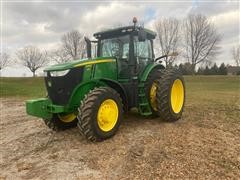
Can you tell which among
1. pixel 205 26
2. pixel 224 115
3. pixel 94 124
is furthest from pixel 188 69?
pixel 94 124

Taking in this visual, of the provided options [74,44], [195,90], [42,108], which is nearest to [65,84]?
[42,108]

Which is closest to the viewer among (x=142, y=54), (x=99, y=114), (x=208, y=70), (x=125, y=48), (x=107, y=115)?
(x=99, y=114)

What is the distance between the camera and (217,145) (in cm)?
551

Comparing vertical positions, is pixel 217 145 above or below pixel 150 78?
below

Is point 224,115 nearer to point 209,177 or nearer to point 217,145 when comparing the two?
point 217,145

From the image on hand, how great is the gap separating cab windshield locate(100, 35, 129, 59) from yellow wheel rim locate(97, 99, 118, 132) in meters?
1.64

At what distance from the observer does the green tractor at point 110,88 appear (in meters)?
5.83

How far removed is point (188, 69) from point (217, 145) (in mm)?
46997

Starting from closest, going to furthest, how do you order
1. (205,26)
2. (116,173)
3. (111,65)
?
(116,173), (111,65), (205,26)

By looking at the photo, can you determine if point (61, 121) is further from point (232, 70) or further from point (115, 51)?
point (232, 70)

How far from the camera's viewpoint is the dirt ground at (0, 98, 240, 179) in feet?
15.1

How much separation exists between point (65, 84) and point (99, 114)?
996mm

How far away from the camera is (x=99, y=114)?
19.0 feet

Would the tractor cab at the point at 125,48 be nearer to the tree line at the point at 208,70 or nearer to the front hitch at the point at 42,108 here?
the front hitch at the point at 42,108
